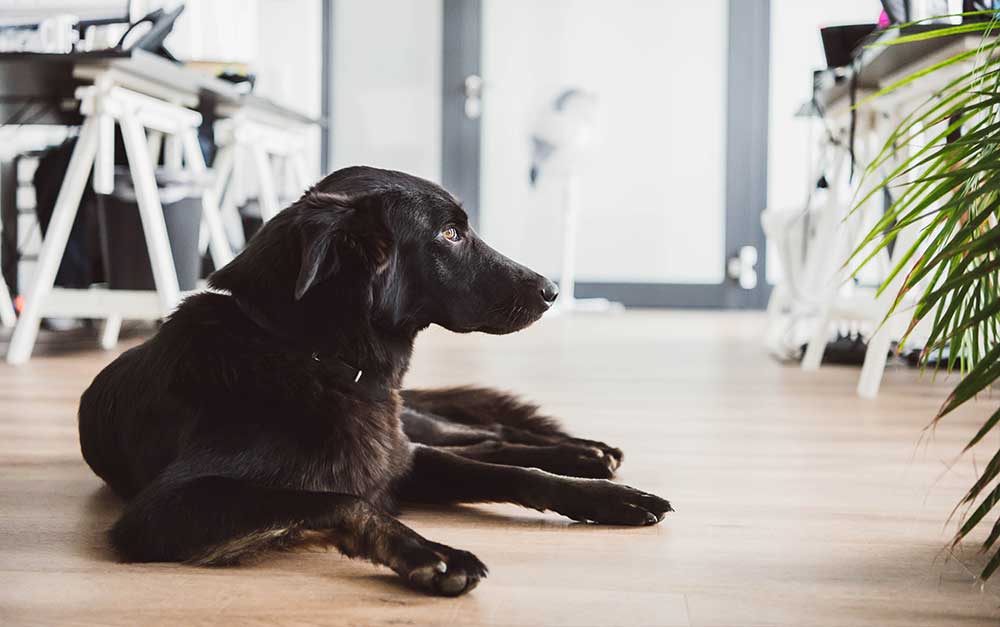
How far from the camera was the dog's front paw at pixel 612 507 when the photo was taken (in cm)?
136

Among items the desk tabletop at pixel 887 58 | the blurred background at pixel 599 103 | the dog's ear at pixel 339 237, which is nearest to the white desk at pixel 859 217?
the desk tabletop at pixel 887 58

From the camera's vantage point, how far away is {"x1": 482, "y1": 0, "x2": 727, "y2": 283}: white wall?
648 cm

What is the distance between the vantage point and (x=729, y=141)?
646 centimetres

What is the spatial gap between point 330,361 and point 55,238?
227 centimetres

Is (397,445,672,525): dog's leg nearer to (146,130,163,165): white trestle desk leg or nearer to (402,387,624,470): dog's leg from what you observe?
(402,387,624,470): dog's leg

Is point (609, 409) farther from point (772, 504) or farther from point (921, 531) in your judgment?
point (921, 531)

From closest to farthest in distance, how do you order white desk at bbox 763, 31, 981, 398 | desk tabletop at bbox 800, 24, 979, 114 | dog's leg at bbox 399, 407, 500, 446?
dog's leg at bbox 399, 407, 500, 446, desk tabletop at bbox 800, 24, 979, 114, white desk at bbox 763, 31, 981, 398

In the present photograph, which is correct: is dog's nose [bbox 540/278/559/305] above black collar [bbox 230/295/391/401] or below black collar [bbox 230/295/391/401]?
above

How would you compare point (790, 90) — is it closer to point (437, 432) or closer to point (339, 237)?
point (437, 432)

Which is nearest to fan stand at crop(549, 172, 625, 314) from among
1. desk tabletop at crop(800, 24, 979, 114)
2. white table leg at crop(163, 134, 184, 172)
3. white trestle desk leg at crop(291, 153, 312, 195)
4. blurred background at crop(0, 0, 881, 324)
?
blurred background at crop(0, 0, 881, 324)

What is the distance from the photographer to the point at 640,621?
1003 mm

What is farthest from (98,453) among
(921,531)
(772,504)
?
(921,531)

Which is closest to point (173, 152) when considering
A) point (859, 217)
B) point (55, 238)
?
point (55, 238)

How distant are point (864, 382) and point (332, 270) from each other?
200 centimetres
